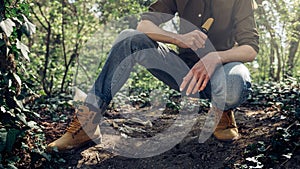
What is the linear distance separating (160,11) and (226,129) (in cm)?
97

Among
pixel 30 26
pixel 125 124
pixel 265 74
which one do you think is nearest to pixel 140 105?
pixel 125 124

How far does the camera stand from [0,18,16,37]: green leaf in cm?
200

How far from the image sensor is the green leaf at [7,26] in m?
2.00

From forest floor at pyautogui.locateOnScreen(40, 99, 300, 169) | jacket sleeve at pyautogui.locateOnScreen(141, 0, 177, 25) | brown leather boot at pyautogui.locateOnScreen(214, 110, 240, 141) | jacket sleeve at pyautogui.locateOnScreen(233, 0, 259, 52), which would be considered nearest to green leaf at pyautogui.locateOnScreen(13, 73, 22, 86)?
forest floor at pyautogui.locateOnScreen(40, 99, 300, 169)

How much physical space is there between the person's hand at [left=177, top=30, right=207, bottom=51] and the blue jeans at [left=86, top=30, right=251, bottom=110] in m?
0.19

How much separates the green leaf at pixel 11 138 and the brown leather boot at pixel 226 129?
1305 millimetres

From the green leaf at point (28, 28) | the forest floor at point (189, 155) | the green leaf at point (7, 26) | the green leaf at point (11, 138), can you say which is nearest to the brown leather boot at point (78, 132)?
the forest floor at point (189, 155)

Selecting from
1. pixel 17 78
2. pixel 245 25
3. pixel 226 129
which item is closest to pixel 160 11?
pixel 245 25

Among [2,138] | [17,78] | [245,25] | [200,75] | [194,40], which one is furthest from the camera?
[245,25]

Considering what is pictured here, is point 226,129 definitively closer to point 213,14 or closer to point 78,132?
point 213,14

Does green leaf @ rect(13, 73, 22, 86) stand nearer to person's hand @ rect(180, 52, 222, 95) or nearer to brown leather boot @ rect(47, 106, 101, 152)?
brown leather boot @ rect(47, 106, 101, 152)

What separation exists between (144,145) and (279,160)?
35.7 inches

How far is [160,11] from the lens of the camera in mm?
2797

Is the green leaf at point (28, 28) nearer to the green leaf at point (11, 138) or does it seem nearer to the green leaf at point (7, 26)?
the green leaf at point (7, 26)
